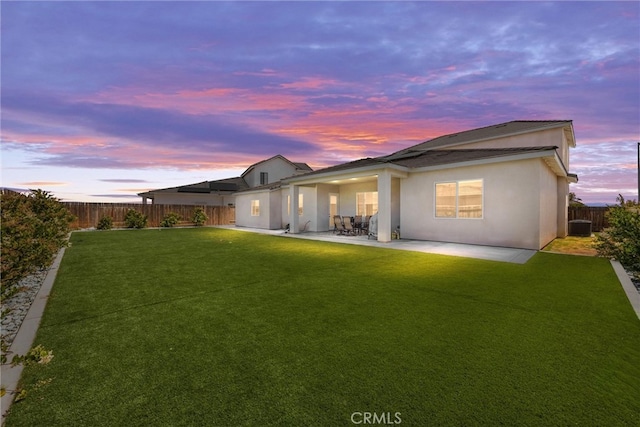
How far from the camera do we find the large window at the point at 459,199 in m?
11.0

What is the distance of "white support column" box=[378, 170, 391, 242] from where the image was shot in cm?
1205

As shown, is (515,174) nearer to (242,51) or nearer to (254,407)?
(254,407)

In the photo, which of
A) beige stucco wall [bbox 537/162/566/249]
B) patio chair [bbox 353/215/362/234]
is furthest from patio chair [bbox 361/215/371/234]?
beige stucco wall [bbox 537/162/566/249]

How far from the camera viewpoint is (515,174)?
10008 mm

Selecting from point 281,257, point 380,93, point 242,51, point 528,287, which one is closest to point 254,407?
point 528,287

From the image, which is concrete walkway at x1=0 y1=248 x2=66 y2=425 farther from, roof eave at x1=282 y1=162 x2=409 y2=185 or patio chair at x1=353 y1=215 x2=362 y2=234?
patio chair at x1=353 y1=215 x2=362 y2=234

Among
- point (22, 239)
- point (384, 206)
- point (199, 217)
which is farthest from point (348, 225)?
point (199, 217)

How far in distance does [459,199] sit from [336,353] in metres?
10.2

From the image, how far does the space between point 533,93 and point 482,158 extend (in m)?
9.72

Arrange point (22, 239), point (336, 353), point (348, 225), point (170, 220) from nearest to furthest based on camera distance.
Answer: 1. point (336, 353)
2. point (22, 239)
3. point (348, 225)
4. point (170, 220)

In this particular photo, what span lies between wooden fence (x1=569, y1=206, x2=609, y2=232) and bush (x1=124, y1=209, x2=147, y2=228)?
30.0m

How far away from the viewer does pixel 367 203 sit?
16.6 m

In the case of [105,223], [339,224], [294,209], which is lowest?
[105,223]

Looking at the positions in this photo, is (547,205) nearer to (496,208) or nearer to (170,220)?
(496,208)
